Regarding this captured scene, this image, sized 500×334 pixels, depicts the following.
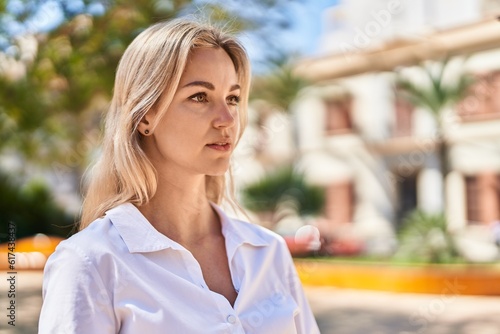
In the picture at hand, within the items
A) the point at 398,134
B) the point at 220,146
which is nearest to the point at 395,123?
the point at 398,134

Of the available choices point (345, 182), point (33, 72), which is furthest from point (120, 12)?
point (345, 182)

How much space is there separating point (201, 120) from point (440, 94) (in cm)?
689

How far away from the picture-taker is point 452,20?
24.2 feet

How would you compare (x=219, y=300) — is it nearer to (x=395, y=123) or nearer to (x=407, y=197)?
(x=407, y=197)

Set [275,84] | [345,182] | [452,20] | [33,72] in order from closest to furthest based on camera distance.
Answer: [33,72]
[452,20]
[275,84]
[345,182]

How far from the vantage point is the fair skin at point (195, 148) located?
92 cm

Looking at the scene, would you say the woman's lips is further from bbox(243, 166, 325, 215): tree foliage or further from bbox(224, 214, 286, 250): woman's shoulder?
bbox(243, 166, 325, 215): tree foliage

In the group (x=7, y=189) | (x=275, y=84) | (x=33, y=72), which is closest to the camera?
(x=33, y=72)

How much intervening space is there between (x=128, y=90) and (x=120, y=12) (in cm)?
385

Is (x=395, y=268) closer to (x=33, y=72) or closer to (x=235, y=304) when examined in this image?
(x=33, y=72)

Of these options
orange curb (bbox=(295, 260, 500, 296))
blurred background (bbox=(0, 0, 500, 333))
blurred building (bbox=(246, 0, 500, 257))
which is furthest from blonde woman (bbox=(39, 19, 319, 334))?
blurred building (bbox=(246, 0, 500, 257))

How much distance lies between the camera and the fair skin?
92 centimetres

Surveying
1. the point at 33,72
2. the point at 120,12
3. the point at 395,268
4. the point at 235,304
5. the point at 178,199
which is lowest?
the point at 395,268

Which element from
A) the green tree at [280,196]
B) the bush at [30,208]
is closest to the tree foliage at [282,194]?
the green tree at [280,196]
